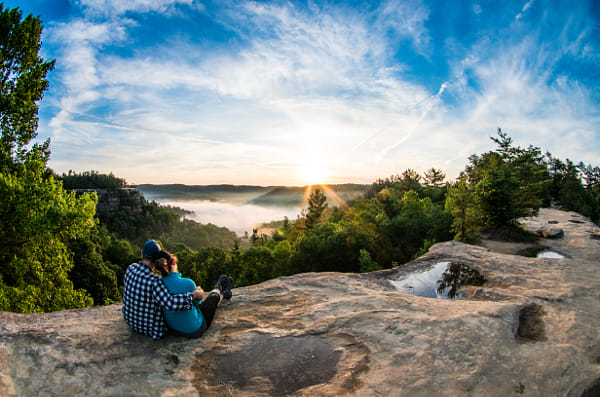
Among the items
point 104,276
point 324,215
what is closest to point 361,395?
point 104,276

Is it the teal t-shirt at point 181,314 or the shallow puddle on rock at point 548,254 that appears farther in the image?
the shallow puddle on rock at point 548,254

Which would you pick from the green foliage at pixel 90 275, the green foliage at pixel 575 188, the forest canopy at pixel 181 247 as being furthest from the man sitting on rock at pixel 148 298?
the green foliage at pixel 575 188

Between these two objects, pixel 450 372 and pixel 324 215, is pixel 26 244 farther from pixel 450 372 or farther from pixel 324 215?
Answer: pixel 324 215

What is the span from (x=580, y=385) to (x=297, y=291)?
15.3 feet

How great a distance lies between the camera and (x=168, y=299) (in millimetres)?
3691

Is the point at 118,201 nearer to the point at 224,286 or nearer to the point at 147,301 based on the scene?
the point at 224,286

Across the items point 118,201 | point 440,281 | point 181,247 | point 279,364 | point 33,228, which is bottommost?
point 181,247

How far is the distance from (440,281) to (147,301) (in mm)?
7569

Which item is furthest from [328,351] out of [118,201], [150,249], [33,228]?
[118,201]

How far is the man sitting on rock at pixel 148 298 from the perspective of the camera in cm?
371

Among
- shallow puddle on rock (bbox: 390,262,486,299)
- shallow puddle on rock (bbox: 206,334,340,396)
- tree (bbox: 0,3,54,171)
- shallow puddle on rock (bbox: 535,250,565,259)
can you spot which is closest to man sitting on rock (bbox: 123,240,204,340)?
shallow puddle on rock (bbox: 206,334,340,396)

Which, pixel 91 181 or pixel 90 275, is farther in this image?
pixel 91 181

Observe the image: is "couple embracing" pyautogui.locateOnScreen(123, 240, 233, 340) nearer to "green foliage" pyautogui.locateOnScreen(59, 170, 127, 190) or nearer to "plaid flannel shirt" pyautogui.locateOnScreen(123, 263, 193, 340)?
→ "plaid flannel shirt" pyautogui.locateOnScreen(123, 263, 193, 340)

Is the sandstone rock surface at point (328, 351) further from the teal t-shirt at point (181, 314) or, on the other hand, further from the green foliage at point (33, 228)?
the green foliage at point (33, 228)
